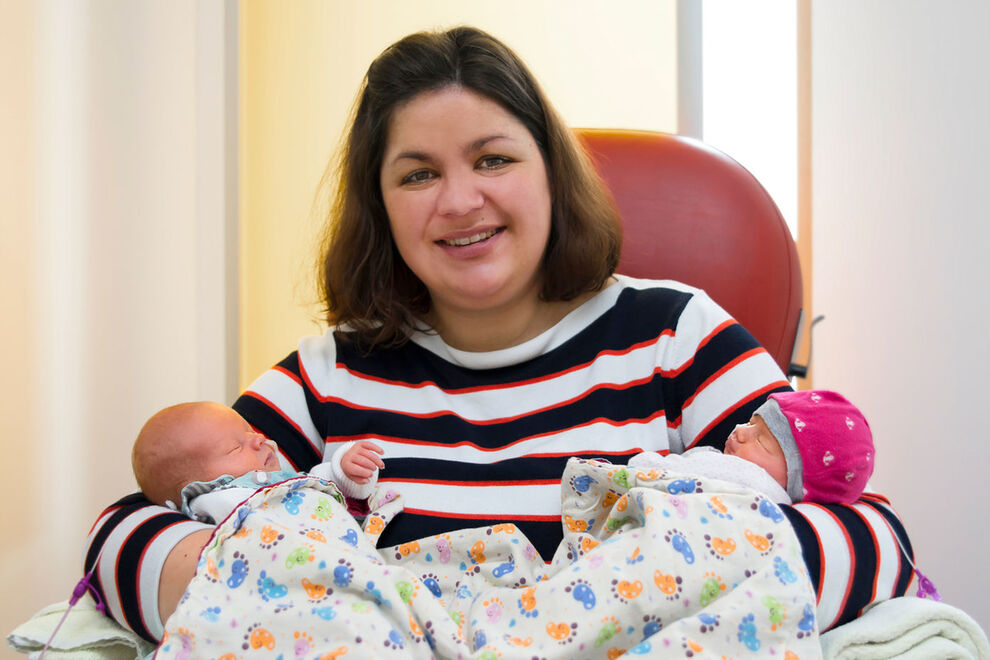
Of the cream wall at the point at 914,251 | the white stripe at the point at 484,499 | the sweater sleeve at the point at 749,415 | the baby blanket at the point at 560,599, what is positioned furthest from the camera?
the cream wall at the point at 914,251

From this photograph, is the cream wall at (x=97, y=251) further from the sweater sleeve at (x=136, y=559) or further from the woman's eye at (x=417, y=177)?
the woman's eye at (x=417, y=177)

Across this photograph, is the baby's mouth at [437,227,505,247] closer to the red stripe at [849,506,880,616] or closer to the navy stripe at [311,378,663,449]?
the navy stripe at [311,378,663,449]

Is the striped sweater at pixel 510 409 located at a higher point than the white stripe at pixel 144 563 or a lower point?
higher

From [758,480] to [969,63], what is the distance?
138 centimetres

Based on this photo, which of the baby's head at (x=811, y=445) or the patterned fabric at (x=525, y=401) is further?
the patterned fabric at (x=525, y=401)

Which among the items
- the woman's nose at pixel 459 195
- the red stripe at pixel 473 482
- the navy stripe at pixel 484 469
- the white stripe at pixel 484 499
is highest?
the woman's nose at pixel 459 195

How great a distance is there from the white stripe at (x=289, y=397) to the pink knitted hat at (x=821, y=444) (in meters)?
0.74

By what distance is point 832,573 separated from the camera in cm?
97

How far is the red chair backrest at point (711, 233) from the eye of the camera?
1.58 meters

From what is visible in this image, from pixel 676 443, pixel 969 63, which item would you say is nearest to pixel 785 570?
pixel 676 443

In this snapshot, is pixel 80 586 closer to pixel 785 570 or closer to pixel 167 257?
pixel 785 570

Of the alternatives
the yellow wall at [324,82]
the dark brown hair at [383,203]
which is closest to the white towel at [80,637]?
the dark brown hair at [383,203]

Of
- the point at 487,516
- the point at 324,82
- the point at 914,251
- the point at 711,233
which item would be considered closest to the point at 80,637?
the point at 487,516

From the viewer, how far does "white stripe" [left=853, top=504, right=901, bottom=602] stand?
1.00m
